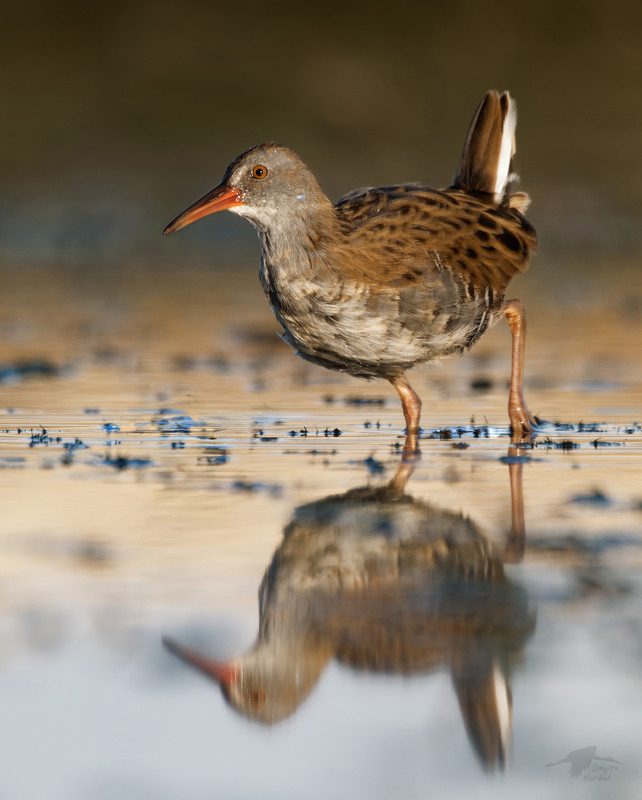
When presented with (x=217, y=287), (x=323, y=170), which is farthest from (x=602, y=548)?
(x=323, y=170)

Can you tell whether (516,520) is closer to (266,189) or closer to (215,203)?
(266,189)

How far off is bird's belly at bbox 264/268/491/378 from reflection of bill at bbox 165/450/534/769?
227cm

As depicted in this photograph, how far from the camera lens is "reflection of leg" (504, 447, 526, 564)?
4902mm

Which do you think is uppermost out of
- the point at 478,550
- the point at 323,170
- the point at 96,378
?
the point at 323,170

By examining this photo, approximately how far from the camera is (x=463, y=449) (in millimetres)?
7301

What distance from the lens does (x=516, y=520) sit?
17.9ft

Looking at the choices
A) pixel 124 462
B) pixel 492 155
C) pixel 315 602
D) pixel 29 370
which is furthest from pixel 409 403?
pixel 315 602

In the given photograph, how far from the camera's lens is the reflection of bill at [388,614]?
11.9 feet

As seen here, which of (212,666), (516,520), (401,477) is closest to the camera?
(212,666)

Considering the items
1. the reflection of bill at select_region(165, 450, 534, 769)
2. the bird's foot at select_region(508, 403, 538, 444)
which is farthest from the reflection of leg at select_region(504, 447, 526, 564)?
the bird's foot at select_region(508, 403, 538, 444)

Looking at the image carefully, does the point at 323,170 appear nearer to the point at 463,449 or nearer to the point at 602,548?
the point at 463,449

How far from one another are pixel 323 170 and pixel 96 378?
571 inches

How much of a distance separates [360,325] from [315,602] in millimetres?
3500

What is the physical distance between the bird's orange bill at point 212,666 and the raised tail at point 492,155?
19.9 ft
